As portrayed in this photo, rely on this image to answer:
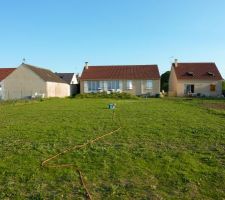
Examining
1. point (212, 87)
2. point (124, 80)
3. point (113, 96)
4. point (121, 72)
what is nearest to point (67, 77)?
point (121, 72)

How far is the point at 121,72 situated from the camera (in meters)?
40.8

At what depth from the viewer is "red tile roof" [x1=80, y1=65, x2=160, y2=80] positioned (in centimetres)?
3934

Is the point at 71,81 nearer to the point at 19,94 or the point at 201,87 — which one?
the point at 19,94

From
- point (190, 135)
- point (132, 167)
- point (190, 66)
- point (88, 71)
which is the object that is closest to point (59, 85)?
point (88, 71)

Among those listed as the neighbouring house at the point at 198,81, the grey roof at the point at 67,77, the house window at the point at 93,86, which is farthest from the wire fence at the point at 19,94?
the neighbouring house at the point at 198,81

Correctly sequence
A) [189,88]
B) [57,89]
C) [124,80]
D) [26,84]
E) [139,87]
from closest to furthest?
[26,84] < [57,89] < [139,87] < [124,80] < [189,88]

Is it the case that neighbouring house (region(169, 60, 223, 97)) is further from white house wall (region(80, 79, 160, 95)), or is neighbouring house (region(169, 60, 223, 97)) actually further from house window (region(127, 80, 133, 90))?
house window (region(127, 80, 133, 90))

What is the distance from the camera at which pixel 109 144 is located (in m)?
7.88

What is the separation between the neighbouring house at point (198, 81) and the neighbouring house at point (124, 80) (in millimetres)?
3830

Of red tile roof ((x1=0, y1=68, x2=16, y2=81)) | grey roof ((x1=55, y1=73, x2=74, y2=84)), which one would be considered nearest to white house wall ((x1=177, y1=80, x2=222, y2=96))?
grey roof ((x1=55, y1=73, x2=74, y2=84))

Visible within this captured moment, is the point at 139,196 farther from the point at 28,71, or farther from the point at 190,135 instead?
the point at 28,71

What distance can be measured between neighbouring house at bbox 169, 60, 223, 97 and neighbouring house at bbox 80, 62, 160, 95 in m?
3.83

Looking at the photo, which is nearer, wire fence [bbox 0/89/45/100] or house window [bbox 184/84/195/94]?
wire fence [bbox 0/89/45/100]

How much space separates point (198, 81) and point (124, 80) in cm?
1042
